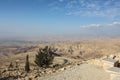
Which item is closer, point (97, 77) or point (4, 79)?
point (97, 77)

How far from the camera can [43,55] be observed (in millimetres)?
52562

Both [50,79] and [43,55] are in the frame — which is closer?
[50,79]

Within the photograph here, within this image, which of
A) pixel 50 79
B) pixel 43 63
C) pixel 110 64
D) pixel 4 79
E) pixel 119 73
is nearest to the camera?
pixel 119 73

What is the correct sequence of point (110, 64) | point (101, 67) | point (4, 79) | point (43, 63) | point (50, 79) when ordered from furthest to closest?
point (43, 63) < point (4, 79) < point (101, 67) < point (110, 64) < point (50, 79)

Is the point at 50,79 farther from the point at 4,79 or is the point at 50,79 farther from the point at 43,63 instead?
the point at 43,63

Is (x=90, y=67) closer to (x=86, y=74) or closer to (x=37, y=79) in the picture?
(x=86, y=74)

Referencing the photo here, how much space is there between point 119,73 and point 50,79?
694cm

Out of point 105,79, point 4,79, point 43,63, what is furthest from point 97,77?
point 43,63

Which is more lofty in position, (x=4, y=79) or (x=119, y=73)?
(x=119, y=73)

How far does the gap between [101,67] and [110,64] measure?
6.75ft

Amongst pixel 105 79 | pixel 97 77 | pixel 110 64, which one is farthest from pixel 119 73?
pixel 110 64

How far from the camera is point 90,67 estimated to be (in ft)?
94.5

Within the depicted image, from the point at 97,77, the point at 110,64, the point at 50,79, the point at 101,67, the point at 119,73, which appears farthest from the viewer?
the point at 101,67

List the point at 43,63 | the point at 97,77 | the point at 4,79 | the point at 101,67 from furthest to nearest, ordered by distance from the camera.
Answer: the point at 43,63, the point at 4,79, the point at 101,67, the point at 97,77
